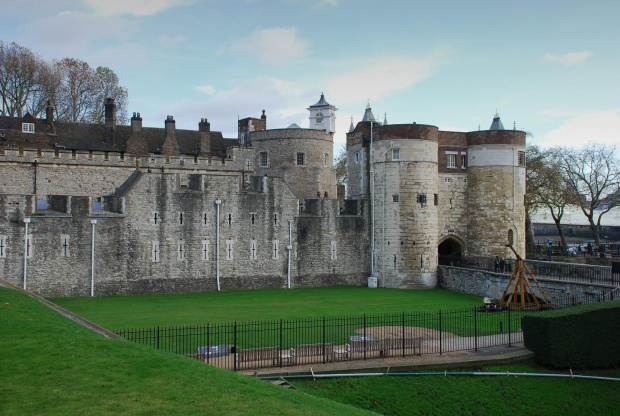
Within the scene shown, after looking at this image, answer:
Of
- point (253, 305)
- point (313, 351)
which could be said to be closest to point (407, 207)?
point (253, 305)

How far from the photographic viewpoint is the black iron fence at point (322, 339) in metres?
18.0

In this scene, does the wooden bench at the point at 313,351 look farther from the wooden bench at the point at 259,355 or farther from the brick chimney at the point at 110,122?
the brick chimney at the point at 110,122

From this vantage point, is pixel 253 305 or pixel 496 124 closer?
pixel 253 305

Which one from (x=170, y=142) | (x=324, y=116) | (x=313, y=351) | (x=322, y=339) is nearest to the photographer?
(x=313, y=351)

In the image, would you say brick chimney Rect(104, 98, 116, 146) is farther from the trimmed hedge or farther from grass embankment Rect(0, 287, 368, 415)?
the trimmed hedge

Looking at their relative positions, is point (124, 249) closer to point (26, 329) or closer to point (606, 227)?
point (26, 329)

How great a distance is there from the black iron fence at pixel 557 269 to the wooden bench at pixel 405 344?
12.3 meters

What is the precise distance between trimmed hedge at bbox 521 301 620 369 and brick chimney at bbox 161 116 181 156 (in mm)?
31812

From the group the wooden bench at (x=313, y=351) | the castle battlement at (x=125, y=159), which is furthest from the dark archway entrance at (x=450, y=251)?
the wooden bench at (x=313, y=351)

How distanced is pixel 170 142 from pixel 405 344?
104 feet

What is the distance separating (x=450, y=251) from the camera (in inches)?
1668

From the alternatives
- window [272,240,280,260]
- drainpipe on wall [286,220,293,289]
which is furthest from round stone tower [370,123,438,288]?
window [272,240,280,260]

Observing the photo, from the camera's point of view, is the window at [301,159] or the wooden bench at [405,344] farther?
the window at [301,159]

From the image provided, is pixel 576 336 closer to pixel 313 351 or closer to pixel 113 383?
pixel 313 351
